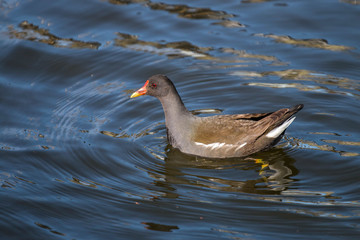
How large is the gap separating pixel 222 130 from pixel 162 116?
141cm

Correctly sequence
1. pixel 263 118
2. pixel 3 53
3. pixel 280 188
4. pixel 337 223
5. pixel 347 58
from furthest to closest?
pixel 3 53 → pixel 347 58 → pixel 263 118 → pixel 280 188 → pixel 337 223

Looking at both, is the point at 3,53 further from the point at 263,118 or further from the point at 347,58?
the point at 347,58

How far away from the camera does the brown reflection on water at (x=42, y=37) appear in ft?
33.7

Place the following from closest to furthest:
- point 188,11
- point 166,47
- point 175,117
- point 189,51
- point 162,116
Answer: point 175,117 < point 162,116 < point 189,51 < point 166,47 < point 188,11

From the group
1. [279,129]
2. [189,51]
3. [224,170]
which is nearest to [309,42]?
[189,51]

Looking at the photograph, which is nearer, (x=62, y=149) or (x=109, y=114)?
(x=62, y=149)

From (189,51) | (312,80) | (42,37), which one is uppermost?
(42,37)

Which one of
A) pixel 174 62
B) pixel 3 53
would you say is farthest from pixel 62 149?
pixel 3 53

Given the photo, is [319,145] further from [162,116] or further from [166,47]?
[166,47]

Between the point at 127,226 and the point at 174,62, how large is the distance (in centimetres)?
450

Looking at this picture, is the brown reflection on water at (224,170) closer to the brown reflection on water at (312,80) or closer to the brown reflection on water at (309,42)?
the brown reflection on water at (312,80)

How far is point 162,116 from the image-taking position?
26.8ft

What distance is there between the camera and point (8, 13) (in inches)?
447

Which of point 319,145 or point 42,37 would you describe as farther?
point 42,37
